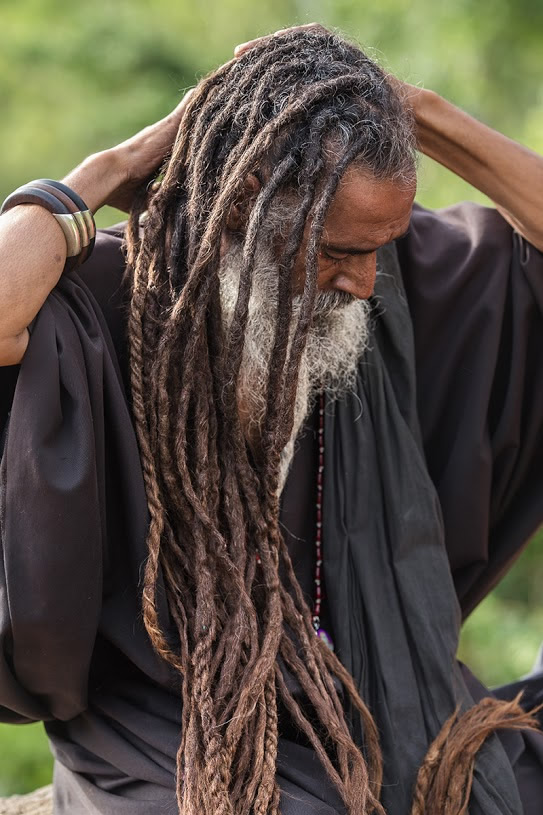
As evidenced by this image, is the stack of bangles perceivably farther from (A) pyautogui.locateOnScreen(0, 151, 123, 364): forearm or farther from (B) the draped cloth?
(B) the draped cloth

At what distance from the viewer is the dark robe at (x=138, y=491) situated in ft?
7.09

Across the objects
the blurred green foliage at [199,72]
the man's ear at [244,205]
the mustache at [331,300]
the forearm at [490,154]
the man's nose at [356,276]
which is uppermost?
the blurred green foliage at [199,72]

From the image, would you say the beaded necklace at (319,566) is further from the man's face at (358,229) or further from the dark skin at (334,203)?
the dark skin at (334,203)

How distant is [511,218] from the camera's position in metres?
2.84

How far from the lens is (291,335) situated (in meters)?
2.54

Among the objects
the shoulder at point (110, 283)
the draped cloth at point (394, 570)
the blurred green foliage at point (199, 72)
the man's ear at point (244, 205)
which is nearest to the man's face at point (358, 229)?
the man's ear at point (244, 205)

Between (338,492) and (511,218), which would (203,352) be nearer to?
(338,492)

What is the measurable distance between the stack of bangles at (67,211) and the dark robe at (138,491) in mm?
91

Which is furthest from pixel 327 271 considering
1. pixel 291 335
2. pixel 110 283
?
pixel 110 283

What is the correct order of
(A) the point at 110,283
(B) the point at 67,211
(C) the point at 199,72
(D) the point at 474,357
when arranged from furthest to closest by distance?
(C) the point at 199,72
(D) the point at 474,357
(A) the point at 110,283
(B) the point at 67,211

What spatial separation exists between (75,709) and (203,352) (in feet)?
2.69

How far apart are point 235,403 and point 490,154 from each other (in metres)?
0.95

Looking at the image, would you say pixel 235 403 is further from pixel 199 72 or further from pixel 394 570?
pixel 199 72

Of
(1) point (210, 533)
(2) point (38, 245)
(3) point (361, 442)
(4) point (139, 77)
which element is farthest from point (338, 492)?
(4) point (139, 77)
